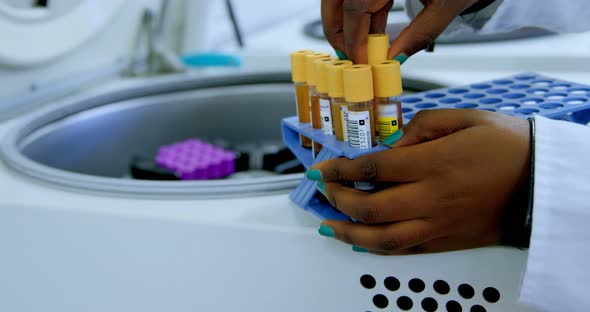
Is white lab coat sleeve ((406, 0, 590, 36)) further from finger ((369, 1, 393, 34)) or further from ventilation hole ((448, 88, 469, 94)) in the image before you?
finger ((369, 1, 393, 34))

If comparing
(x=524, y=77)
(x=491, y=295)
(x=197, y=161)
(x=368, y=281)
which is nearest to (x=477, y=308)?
(x=491, y=295)

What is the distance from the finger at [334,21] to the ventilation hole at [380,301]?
31cm

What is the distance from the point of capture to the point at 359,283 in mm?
689

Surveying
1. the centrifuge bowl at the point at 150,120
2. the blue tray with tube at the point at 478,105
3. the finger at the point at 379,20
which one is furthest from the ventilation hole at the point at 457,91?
the centrifuge bowl at the point at 150,120

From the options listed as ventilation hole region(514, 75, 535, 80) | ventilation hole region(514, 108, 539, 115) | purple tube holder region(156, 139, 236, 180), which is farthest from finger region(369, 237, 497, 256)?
purple tube holder region(156, 139, 236, 180)

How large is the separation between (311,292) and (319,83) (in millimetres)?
263

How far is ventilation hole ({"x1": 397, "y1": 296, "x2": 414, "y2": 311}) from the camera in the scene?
685mm

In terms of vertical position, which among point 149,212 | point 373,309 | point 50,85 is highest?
point 50,85

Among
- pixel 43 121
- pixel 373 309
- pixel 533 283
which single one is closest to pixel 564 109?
pixel 533 283

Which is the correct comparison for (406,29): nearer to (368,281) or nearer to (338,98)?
(338,98)

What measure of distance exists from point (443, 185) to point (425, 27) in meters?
0.19

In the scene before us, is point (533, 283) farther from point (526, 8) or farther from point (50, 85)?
point (50, 85)

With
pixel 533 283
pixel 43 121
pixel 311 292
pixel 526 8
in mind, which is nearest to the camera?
pixel 533 283

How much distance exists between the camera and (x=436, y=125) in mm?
641
